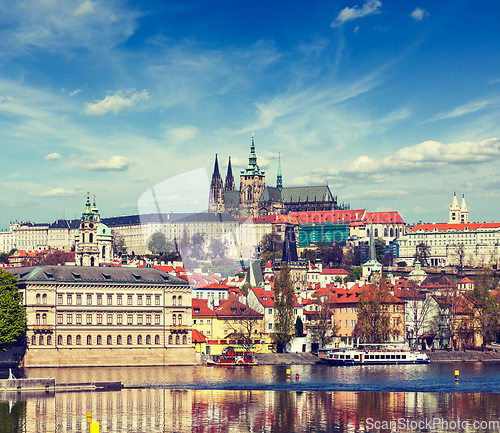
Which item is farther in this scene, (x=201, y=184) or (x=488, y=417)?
(x=488, y=417)

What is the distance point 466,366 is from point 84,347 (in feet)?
130

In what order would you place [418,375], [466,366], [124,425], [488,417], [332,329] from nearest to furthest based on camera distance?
[124,425], [488,417], [418,375], [466,366], [332,329]

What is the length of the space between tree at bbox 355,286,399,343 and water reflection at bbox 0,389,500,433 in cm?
4114

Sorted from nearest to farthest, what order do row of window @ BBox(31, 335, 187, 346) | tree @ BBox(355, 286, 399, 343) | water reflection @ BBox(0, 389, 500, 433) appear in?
water reflection @ BBox(0, 389, 500, 433) < row of window @ BBox(31, 335, 187, 346) < tree @ BBox(355, 286, 399, 343)

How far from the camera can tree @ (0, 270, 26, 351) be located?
7712cm

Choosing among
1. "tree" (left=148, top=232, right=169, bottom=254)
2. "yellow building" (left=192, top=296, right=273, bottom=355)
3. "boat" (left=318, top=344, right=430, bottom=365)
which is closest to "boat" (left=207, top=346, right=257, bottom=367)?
"yellow building" (left=192, top=296, right=273, bottom=355)

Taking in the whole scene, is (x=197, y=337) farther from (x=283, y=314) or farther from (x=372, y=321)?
(x=372, y=321)

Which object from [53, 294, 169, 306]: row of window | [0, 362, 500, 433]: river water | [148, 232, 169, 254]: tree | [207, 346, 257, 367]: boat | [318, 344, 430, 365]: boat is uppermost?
[148, 232, 169, 254]: tree

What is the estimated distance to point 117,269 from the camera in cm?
8812

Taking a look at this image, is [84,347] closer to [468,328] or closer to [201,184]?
[201,184]

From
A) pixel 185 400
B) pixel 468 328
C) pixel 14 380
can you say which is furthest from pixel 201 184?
pixel 468 328

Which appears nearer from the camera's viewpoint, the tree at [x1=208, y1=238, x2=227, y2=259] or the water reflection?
the water reflection

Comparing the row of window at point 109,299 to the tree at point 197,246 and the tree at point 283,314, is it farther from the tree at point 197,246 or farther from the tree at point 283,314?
the tree at point 197,246

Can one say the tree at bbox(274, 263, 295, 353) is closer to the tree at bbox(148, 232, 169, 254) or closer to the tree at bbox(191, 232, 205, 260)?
the tree at bbox(148, 232, 169, 254)
